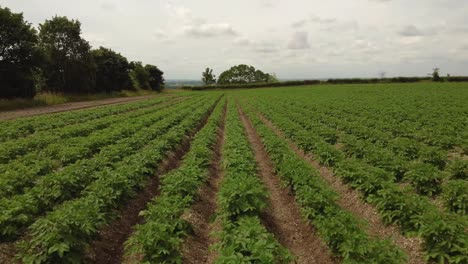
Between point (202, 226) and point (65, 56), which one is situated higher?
point (65, 56)

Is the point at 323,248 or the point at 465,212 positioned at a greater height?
the point at 465,212

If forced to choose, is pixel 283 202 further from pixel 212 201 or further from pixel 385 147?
pixel 385 147

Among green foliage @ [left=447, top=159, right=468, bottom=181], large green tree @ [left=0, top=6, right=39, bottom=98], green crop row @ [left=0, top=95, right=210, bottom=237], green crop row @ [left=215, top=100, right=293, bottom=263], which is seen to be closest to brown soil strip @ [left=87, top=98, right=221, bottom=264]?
green crop row @ [left=0, top=95, right=210, bottom=237]

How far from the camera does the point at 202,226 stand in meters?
8.43

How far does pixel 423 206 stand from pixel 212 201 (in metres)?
5.48

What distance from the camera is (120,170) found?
9633mm

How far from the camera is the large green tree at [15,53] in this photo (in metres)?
35.7

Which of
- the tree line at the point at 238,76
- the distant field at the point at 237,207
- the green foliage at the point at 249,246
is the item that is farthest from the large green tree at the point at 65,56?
the tree line at the point at 238,76

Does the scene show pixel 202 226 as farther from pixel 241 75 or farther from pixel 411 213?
pixel 241 75

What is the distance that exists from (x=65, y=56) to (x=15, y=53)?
586 inches

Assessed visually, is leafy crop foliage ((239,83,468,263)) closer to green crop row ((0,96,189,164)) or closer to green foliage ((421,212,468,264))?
green foliage ((421,212,468,264))

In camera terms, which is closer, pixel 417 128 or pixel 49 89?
pixel 417 128

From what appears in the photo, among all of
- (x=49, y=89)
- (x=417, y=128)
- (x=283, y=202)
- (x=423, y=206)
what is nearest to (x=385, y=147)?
(x=417, y=128)

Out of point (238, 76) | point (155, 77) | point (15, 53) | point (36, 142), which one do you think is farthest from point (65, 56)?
point (238, 76)
